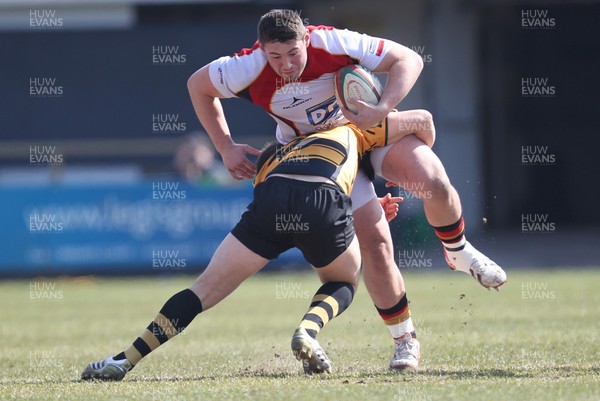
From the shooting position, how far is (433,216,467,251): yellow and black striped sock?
7004 mm

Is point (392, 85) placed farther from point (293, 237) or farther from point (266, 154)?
point (293, 237)

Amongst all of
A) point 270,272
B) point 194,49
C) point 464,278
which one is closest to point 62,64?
point 194,49

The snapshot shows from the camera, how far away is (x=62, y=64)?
2395 cm

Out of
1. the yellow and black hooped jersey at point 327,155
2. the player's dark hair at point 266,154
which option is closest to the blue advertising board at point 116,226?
the player's dark hair at point 266,154

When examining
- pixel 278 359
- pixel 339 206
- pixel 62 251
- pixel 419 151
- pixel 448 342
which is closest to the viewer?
pixel 339 206

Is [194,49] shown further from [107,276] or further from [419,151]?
[419,151]

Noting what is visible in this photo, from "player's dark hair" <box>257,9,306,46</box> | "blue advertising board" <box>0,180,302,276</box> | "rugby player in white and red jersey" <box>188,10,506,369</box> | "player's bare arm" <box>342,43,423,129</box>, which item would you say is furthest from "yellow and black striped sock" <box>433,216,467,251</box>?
"blue advertising board" <box>0,180,302,276</box>

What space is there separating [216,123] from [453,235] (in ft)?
5.40

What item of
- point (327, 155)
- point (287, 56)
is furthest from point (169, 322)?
point (287, 56)

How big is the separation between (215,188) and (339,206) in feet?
34.9

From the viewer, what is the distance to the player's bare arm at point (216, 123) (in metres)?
6.70

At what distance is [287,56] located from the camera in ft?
20.2

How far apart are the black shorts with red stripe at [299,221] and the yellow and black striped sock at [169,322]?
46 centimetres

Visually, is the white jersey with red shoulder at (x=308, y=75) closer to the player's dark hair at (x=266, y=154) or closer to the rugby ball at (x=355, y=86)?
the rugby ball at (x=355, y=86)
